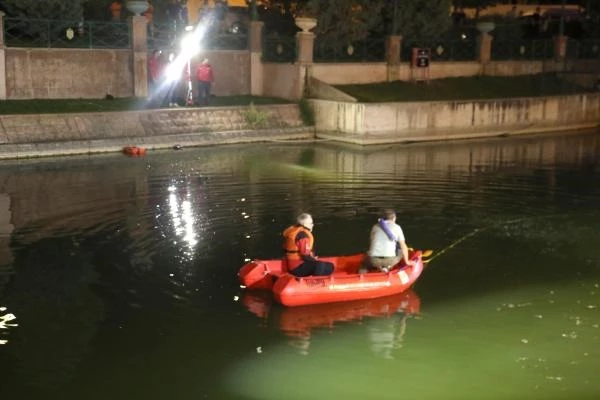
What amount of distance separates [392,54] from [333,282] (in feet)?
81.3

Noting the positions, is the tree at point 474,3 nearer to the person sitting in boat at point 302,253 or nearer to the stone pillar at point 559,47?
the stone pillar at point 559,47

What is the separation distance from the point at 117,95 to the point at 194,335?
67.3 ft

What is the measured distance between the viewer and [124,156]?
86.3 ft

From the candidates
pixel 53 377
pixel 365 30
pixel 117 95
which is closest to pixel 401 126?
pixel 365 30

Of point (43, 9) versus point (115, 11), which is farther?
point (115, 11)

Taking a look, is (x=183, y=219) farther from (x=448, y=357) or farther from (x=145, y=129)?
(x=145, y=129)

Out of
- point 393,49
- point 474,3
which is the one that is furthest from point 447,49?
point 474,3

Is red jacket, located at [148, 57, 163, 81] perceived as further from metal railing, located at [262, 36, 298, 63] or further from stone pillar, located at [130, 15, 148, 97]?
metal railing, located at [262, 36, 298, 63]

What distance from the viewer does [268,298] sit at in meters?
12.9

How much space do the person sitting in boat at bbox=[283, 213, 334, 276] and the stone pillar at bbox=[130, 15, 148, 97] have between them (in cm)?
1934

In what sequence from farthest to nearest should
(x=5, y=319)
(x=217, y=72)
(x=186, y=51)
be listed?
1. (x=217, y=72)
2. (x=186, y=51)
3. (x=5, y=319)

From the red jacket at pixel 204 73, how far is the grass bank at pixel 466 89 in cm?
533

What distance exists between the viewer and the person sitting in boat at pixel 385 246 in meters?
13.2

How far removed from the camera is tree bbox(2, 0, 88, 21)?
29.8 m
